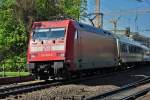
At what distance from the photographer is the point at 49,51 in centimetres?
2405

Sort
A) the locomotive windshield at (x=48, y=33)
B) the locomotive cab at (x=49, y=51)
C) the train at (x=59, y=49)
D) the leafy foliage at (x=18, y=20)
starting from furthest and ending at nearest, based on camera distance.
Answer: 1. the leafy foliage at (x=18, y=20)
2. the locomotive windshield at (x=48, y=33)
3. the train at (x=59, y=49)
4. the locomotive cab at (x=49, y=51)

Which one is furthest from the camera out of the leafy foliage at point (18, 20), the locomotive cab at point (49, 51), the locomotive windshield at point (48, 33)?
the leafy foliage at point (18, 20)

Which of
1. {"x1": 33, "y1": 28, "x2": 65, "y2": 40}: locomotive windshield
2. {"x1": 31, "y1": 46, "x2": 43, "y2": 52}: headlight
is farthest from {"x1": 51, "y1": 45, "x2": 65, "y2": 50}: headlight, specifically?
{"x1": 31, "y1": 46, "x2": 43, "y2": 52}: headlight

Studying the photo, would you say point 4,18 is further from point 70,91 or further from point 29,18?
point 70,91

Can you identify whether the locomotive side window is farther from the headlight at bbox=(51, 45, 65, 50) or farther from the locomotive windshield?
the headlight at bbox=(51, 45, 65, 50)

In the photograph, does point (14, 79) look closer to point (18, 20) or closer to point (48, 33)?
point (48, 33)

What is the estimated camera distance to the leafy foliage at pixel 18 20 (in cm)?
4019

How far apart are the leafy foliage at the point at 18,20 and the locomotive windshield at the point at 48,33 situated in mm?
14536

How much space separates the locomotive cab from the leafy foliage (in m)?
14.8

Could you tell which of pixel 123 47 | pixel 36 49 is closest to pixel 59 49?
pixel 36 49

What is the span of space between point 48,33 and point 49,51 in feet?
3.83

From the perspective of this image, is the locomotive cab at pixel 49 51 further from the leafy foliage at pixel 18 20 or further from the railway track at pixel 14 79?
the leafy foliage at pixel 18 20

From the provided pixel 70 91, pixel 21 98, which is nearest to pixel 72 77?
pixel 70 91

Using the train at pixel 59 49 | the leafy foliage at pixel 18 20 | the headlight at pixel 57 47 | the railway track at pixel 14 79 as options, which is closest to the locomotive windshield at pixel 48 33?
the train at pixel 59 49
